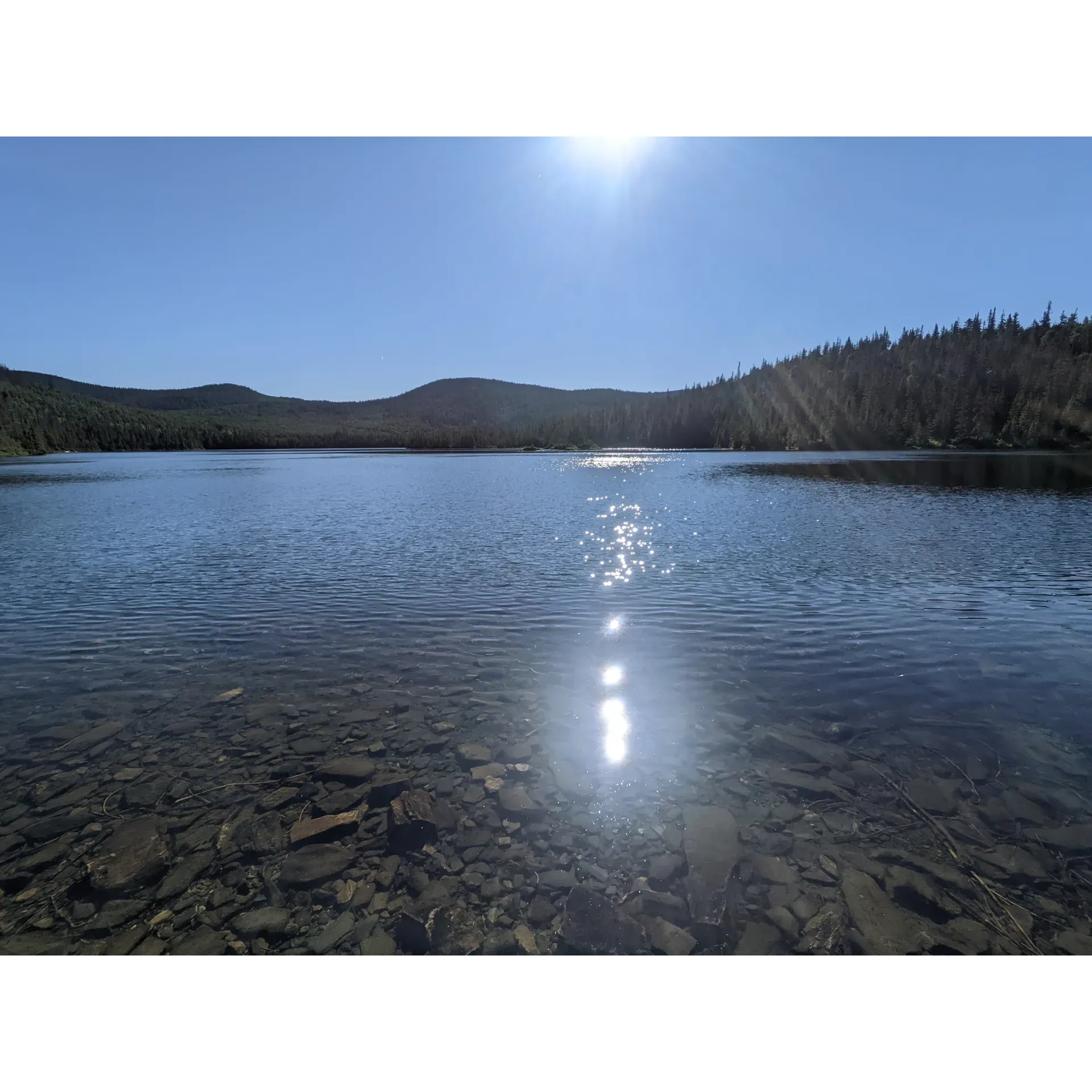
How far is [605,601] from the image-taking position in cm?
2039

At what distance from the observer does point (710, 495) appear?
59.3 metres

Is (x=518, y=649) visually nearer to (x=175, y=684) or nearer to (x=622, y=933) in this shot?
(x=175, y=684)

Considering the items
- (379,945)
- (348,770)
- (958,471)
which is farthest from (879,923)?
(958,471)

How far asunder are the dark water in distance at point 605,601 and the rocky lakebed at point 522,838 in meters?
1.75

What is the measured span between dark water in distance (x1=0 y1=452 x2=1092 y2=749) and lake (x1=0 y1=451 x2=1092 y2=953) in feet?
0.53

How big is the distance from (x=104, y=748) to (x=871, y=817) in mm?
13321

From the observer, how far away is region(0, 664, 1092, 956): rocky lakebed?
6.53 meters

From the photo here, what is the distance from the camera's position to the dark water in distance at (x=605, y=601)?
43.6 feet

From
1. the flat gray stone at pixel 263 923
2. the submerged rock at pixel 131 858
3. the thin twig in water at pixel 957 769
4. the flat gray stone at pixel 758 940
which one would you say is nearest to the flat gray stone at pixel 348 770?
the submerged rock at pixel 131 858

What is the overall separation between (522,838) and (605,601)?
12747mm

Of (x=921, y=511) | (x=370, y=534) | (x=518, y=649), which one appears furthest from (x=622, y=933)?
(x=921, y=511)

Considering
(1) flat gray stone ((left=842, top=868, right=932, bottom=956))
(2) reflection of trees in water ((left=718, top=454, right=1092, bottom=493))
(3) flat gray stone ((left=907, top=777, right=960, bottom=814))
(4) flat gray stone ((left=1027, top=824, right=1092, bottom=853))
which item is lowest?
(2) reflection of trees in water ((left=718, top=454, right=1092, bottom=493))

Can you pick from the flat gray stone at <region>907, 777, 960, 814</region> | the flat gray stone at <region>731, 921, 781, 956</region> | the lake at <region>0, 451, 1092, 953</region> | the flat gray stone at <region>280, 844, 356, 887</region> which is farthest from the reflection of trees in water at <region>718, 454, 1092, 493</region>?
the flat gray stone at <region>280, 844, 356, 887</region>

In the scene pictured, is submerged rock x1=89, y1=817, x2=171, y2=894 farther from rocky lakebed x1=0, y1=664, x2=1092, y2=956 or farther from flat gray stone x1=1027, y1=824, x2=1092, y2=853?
flat gray stone x1=1027, y1=824, x2=1092, y2=853
